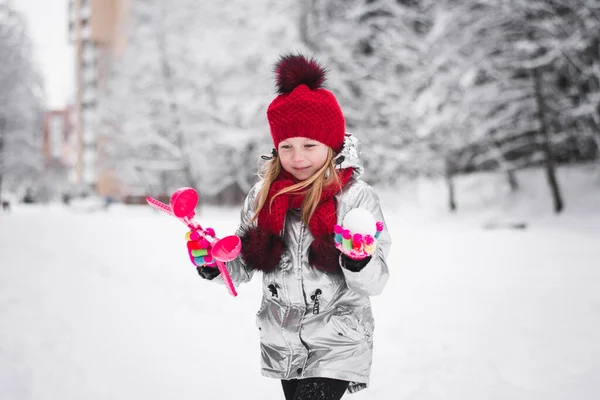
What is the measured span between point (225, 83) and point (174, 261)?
9.98 meters

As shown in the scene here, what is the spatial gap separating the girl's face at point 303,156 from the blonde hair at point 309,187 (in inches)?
1.2

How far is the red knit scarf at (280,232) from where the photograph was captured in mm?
1806

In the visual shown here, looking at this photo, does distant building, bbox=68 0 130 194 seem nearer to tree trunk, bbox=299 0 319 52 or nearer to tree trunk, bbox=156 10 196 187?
tree trunk, bbox=156 10 196 187

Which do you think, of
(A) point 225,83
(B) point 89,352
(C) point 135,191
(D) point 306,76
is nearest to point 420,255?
(B) point 89,352

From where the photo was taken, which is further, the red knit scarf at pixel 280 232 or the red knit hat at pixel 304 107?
the red knit hat at pixel 304 107

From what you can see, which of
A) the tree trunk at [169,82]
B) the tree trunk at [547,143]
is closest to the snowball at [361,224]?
the tree trunk at [547,143]

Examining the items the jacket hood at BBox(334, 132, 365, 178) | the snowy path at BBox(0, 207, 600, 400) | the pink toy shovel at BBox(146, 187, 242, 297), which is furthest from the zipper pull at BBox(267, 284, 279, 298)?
the snowy path at BBox(0, 207, 600, 400)

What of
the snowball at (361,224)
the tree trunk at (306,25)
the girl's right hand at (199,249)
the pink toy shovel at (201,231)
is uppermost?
the tree trunk at (306,25)

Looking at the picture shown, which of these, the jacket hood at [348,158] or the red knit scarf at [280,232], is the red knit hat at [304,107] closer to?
the jacket hood at [348,158]

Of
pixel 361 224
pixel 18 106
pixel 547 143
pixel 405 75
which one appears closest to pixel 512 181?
pixel 547 143

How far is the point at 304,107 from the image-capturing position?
197 centimetres

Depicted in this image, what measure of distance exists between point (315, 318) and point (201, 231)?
60cm

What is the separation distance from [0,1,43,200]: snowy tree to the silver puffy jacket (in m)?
30.2

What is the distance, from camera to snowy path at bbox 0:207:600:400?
3258 millimetres
